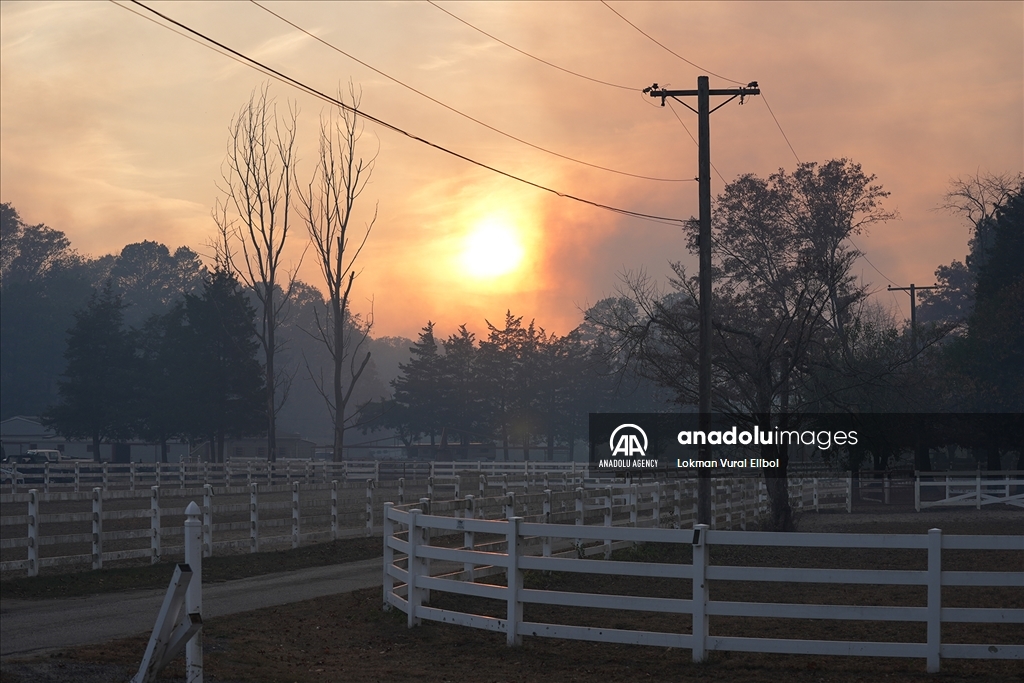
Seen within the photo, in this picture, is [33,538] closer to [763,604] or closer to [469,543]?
[469,543]

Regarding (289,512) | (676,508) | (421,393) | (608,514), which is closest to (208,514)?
(608,514)

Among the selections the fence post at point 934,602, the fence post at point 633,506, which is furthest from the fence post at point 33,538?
the fence post at point 934,602

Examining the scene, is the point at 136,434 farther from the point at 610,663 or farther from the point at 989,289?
the point at 610,663

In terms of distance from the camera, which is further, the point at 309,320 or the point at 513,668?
the point at 309,320

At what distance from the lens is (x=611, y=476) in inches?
2078

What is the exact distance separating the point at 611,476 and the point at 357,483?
48.6 feet

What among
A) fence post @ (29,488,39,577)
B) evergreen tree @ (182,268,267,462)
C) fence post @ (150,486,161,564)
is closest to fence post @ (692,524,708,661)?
fence post @ (29,488,39,577)

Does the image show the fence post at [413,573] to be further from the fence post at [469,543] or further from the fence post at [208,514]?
the fence post at [208,514]

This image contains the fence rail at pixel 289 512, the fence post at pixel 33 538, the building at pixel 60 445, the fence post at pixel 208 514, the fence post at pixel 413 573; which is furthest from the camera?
the building at pixel 60 445

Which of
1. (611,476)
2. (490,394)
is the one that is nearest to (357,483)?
(611,476)

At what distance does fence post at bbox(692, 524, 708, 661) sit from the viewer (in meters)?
10.6

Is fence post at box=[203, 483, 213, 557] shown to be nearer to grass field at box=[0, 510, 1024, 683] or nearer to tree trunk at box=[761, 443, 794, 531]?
grass field at box=[0, 510, 1024, 683]

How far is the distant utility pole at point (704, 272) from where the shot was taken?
936 inches

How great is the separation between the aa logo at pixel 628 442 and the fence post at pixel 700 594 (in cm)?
5500
